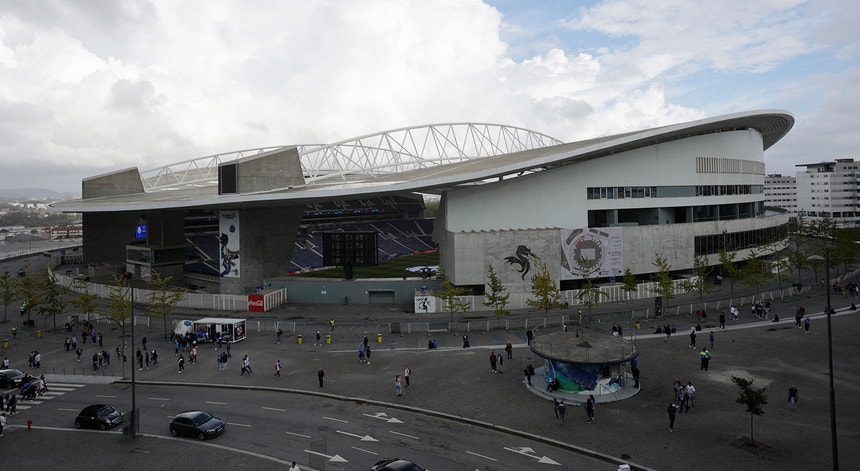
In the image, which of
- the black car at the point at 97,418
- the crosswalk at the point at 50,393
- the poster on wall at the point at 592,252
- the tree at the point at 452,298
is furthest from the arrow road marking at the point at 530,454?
the poster on wall at the point at 592,252

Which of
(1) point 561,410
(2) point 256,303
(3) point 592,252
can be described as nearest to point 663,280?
(3) point 592,252

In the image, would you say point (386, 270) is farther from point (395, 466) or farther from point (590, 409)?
Result: point (395, 466)

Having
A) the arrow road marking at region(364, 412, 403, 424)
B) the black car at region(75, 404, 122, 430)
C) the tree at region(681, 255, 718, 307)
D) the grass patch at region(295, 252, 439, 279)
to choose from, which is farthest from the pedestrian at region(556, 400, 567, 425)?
the grass patch at region(295, 252, 439, 279)

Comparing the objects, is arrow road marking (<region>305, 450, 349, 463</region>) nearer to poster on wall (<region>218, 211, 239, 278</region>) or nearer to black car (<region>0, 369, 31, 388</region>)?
black car (<region>0, 369, 31, 388</region>)

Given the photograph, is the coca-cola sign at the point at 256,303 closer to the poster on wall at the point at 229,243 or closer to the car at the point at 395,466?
the poster on wall at the point at 229,243

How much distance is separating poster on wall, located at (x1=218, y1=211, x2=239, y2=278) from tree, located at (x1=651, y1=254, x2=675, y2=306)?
41.4 metres

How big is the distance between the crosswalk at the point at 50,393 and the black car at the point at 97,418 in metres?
5.81

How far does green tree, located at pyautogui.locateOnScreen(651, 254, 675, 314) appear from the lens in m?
42.2

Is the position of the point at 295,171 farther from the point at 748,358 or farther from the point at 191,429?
the point at 748,358

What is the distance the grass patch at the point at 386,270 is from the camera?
61397 millimetres

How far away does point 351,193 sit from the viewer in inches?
1811

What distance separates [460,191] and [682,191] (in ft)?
83.2

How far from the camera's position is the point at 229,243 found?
174 feet

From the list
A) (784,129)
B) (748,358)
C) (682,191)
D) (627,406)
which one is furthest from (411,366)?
(784,129)
